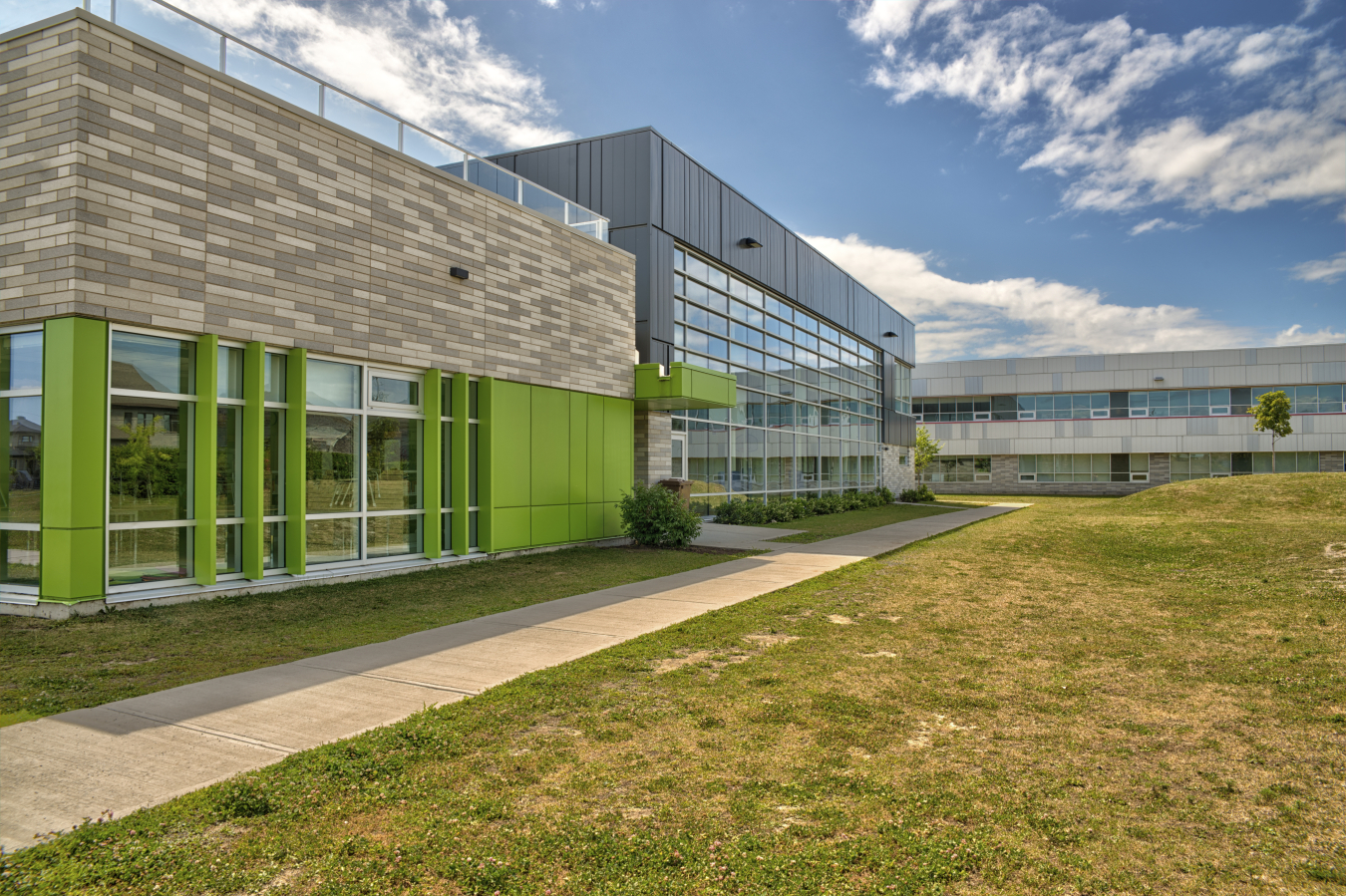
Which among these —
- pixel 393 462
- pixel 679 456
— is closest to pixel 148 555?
pixel 393 462

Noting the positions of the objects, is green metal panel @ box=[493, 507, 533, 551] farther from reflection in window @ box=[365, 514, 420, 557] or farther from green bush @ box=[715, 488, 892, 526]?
green bush @ box=[715, 488, 892, 526]

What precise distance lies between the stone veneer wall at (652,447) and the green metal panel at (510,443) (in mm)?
4491

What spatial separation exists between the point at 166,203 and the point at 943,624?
1001 cm

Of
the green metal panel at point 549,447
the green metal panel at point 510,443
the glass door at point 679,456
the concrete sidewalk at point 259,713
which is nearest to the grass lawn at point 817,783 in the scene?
the concrete sidewalk at point 259,713

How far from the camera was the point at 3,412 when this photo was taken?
28.4 ft

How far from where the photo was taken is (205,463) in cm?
937

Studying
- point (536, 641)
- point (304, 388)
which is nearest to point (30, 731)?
point (536, 641)

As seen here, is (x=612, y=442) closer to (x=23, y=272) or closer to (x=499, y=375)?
(x=499, y=375)

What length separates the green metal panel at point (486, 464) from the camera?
1356 cm

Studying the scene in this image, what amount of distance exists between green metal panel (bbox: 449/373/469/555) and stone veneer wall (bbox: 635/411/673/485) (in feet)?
19.6

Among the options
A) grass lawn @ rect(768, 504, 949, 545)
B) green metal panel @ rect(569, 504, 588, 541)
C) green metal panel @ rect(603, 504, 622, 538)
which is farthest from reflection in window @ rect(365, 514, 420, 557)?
grass lawn @ rect(768, 504, 949, 545)

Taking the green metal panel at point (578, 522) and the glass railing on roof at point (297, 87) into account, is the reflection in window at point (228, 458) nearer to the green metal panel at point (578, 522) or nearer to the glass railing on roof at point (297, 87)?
the glass railing on roof at point (297, 87)

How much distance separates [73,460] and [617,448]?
1030 cm

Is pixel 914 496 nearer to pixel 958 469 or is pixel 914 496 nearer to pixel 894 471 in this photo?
pixel 894 471
